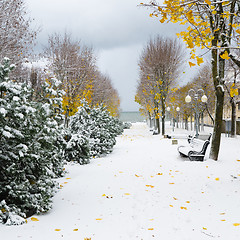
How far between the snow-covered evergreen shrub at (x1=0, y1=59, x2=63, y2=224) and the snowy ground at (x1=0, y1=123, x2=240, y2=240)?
298 millimetres

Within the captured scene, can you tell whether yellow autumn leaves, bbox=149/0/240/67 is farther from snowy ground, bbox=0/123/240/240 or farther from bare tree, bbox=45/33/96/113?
bare tree, bbox=45/33/96/113

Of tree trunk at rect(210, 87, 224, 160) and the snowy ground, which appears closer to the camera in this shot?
the snowy ground

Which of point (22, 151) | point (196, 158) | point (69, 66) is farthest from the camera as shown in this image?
point (69, 66)

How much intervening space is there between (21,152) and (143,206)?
2654 millimetres

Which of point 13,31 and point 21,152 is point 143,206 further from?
point 13,31

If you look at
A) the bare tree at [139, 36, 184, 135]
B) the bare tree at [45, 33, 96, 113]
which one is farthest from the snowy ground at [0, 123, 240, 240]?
the bare tree at [139, 36, 184, 135]

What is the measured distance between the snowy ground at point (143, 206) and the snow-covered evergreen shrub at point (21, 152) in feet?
0.98

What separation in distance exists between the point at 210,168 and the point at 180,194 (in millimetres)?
2897

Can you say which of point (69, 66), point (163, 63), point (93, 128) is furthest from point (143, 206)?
point (163, 63)

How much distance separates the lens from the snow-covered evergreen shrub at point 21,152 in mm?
3981

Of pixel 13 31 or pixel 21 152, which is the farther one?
pixel 13 31

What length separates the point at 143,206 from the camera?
4.88 metres

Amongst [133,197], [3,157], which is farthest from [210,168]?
[3,157]

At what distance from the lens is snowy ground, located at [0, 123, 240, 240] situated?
144 inches
